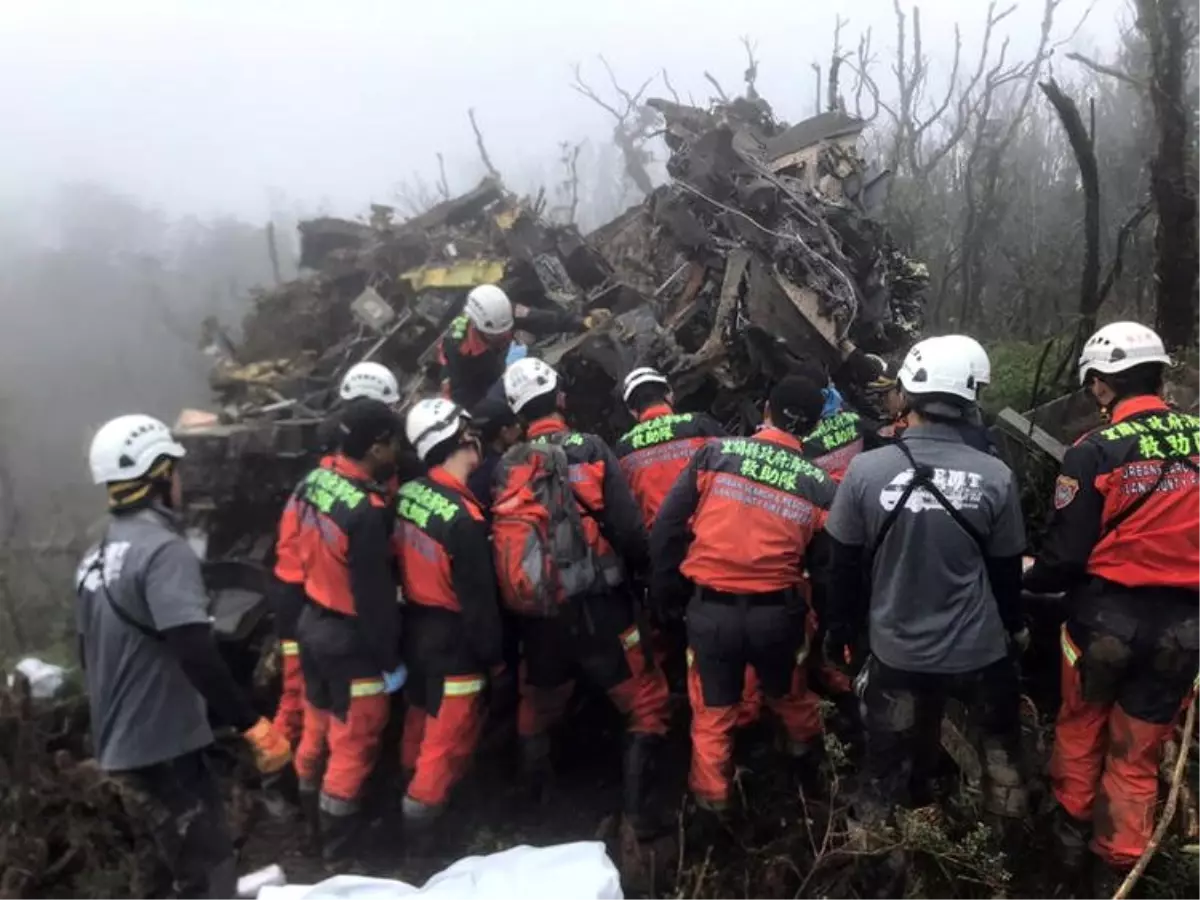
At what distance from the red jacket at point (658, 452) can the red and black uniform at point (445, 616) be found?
3.43 ft

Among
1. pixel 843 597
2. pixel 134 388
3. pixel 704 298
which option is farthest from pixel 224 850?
pixel 134 388

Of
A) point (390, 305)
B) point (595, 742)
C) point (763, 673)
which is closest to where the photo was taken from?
point (763, 673)

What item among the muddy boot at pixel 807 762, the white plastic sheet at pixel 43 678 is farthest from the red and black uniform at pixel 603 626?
the white plastic sheet at pixel 43 678

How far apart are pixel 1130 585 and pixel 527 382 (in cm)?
283

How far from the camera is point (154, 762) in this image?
3.28 m

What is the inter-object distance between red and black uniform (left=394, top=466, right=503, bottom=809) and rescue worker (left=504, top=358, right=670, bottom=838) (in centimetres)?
33

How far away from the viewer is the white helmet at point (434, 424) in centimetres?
411

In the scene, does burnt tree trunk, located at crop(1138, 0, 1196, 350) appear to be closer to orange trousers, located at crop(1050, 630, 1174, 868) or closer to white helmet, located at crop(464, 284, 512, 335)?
orange trousers, located at crop(1050, 630, 1174, 868)

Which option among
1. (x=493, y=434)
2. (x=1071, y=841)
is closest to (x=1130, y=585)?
(x=1071, y=841)

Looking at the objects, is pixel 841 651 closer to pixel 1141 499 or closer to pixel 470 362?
pixel 1141 499

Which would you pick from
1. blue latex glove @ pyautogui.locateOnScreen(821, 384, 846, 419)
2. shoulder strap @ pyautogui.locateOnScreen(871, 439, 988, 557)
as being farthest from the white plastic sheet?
shoulder strap @ pyautogui.locateOnScreen(871, 439, 988, 557)

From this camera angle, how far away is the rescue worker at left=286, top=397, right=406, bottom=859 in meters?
3.99

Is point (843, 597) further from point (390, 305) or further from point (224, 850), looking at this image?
point (390, 305)

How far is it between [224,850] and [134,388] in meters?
20.1
